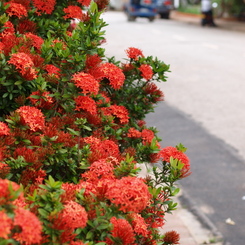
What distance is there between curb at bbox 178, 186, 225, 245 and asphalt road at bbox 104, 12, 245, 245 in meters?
0.06

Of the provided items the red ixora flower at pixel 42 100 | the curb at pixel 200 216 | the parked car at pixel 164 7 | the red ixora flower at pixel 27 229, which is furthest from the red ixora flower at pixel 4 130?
the parked car at pixel 164 7

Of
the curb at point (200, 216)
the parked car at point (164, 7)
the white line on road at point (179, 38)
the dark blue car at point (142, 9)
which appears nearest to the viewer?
the curb at point (200, 216)

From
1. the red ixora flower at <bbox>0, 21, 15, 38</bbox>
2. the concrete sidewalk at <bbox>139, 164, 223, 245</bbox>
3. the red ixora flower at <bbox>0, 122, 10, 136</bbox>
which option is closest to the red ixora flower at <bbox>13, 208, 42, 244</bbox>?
the red ixora flower at <bbox>0, 122, 10, 136</bbox>

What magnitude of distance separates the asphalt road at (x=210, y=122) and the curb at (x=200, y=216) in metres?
0.06

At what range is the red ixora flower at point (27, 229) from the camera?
60.4 inches

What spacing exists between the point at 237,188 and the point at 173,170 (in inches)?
134

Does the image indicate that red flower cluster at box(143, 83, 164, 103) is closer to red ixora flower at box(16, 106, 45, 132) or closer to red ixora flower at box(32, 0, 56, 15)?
red ixora flower at box(32, 0, 56, 15)

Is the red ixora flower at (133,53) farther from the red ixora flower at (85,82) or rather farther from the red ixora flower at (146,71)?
the red ixora flower at (85,82)

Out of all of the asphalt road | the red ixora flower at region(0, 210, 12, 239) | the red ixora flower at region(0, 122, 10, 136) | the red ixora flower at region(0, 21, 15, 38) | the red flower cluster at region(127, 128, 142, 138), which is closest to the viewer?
the red ixora flower at region(0, 210, 12, 239)

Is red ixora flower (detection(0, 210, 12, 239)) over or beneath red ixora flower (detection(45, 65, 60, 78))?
beneath

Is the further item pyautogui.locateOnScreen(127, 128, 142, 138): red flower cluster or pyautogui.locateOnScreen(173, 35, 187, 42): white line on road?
pyautogui.locateOnScreen(173, 35, 187, 42): white line on road

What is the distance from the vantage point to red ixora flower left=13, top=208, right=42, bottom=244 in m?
1.54

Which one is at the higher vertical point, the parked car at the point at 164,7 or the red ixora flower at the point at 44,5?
the red ixora flower at the point at 44,5

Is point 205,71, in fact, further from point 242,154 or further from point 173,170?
point 173,170
